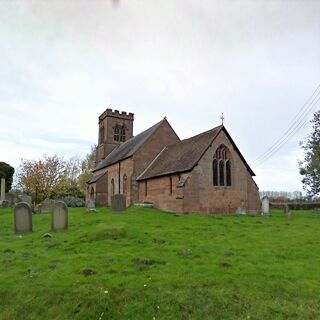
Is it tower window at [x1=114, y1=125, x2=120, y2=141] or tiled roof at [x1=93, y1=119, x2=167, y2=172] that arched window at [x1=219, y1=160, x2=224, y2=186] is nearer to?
tiled roof at [x1=93, y1=119, x2=167, y2=172]

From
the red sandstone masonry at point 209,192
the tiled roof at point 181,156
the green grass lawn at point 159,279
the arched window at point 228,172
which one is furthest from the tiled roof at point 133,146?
the green grass lawn at point 159,279

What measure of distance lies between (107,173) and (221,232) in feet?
91.2

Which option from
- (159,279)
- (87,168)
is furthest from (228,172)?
(87,168)

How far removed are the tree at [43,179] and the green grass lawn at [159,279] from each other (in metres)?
33.8

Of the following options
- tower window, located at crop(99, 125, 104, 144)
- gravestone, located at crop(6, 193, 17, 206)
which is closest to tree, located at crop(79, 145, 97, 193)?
tower window, located at crop(99, 125, 104, 144)

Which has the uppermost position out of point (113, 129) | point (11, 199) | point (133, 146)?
point (113, 129)

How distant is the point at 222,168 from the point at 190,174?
3.35 metres

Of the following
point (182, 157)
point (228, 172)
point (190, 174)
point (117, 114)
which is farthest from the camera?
point (117, 114)

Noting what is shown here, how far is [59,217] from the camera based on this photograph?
48.0ft

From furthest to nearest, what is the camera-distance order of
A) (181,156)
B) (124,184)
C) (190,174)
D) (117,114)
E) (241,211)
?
(117,114) → (124,184) → (181,156) → (241,211) → (190,174)

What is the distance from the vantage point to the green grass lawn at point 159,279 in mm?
6152

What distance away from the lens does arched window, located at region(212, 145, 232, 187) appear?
2367 centimetres

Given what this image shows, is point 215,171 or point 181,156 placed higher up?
point 181,156

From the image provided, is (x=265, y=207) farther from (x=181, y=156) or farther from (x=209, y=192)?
(x=181, y=156)
